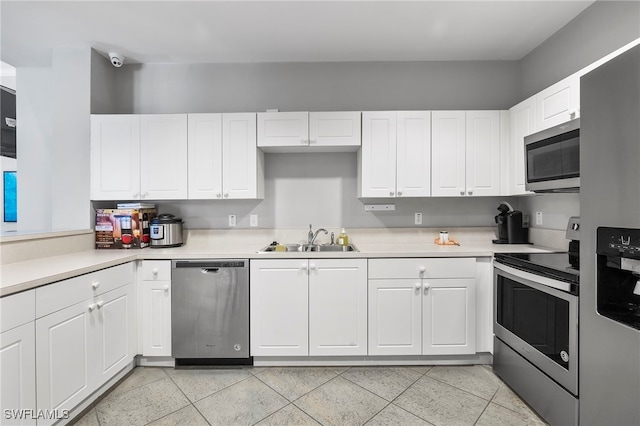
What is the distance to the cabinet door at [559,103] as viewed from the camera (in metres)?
1.80

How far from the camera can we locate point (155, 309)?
2209 millimetres

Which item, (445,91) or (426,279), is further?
(445,91)

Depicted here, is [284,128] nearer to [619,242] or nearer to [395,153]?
[395,153]

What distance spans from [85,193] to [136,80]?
1217 millimetres

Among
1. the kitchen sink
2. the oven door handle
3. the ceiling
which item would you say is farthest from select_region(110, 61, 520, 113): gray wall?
the oven door handle

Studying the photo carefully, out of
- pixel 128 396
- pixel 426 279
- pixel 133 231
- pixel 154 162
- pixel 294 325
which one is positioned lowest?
pixel 128 396

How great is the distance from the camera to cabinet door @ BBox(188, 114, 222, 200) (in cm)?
251

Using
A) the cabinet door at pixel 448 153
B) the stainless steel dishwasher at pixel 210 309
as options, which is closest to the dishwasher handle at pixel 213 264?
the stainless steel dishwasher at pixel 210 309

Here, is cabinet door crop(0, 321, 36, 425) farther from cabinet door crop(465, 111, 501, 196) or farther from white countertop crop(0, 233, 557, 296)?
cabinet door crop(465, 111, 501, 196)

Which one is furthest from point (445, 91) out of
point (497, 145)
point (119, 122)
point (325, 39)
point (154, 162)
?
point (119, 122)

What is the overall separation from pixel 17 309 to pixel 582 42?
3.87 m

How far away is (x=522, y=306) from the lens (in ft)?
6.15

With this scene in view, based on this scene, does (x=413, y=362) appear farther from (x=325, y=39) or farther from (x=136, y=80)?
(x=136, y=80)

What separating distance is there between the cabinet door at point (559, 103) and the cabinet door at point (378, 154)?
106 cm
